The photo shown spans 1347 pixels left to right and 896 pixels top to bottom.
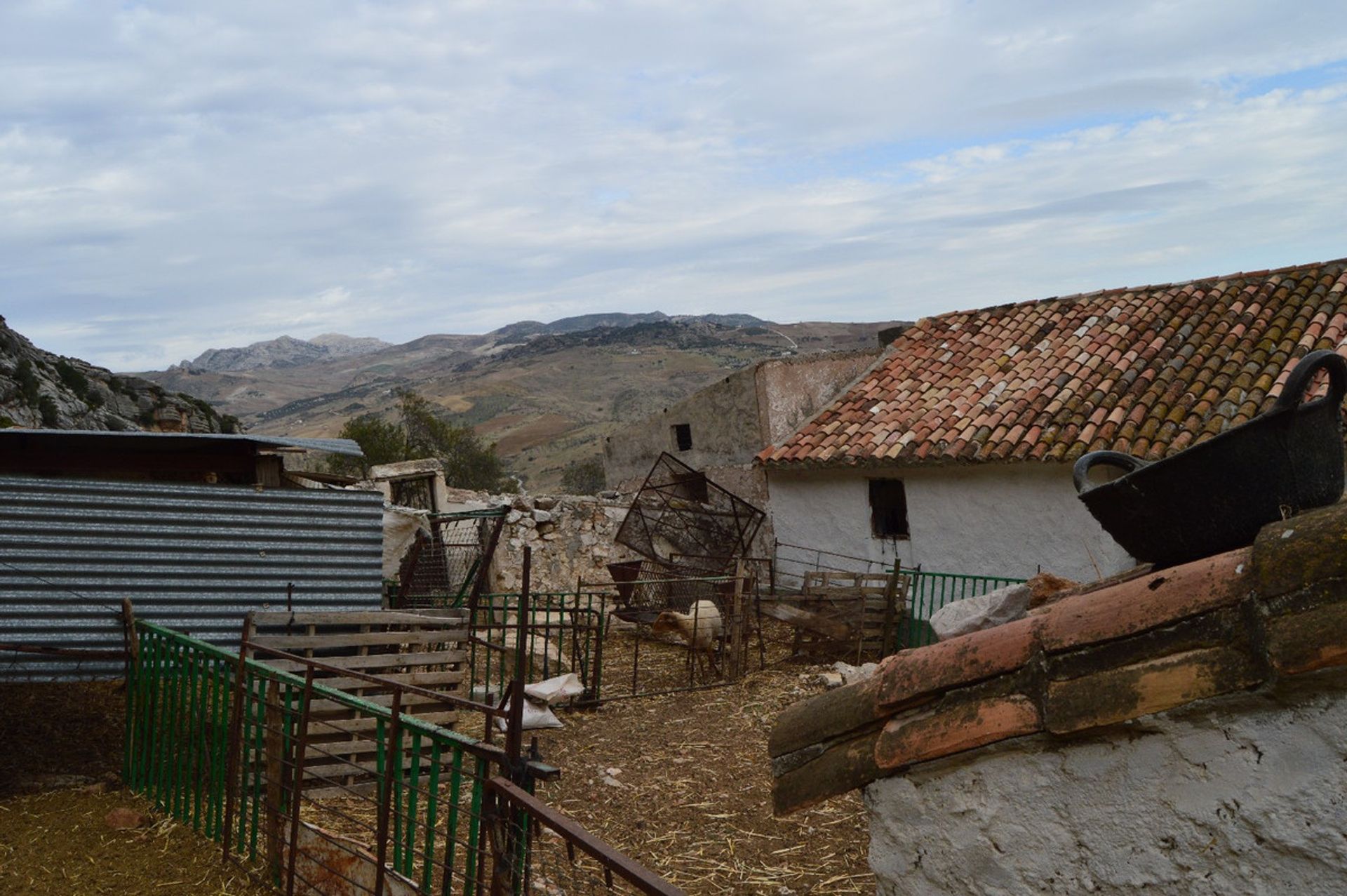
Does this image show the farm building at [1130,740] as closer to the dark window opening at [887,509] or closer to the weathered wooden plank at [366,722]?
the weathered wooden plank at [366,722]

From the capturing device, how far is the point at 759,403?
19422mm

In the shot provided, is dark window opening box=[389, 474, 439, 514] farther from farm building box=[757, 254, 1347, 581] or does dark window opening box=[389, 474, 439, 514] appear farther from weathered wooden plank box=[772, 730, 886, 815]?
weathered wooden plank box=[772, 730, 886, 815]

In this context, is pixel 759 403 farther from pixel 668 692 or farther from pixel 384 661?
pixel 384 661

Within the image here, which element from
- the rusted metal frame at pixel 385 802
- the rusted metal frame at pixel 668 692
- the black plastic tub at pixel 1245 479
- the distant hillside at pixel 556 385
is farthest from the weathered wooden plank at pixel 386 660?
the distant hillside at pixel 556 385

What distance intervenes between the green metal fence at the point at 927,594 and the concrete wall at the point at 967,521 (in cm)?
28

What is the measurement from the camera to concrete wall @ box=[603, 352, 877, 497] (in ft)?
63.7

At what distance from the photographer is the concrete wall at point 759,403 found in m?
19.4

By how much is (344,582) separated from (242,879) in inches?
126

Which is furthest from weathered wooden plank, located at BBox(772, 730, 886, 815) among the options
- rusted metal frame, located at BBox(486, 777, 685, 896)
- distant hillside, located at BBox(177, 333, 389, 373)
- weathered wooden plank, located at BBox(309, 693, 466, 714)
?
distant hillside, located at BBox(177, 333, 389, 373)

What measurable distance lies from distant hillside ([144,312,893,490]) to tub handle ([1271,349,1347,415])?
39.0 meters

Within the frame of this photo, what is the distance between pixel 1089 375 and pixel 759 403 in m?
6.28

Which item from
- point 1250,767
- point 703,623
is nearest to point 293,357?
point 703,623

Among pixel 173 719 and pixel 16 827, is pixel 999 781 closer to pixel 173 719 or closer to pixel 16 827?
pixel 173 719

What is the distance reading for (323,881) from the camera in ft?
16.7
